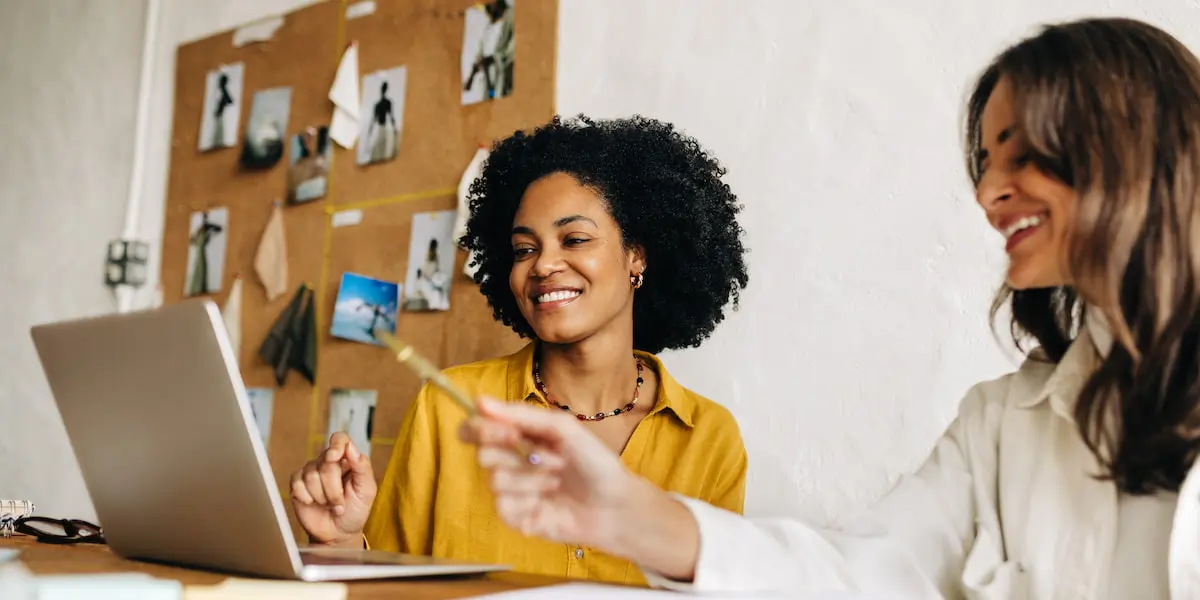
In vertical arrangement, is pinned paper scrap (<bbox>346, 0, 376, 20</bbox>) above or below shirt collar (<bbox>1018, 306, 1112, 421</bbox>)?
above

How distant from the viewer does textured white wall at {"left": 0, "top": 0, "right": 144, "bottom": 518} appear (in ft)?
10.4

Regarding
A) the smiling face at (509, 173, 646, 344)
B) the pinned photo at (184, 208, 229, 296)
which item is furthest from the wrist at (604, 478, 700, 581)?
the pinned photo at (184, 208, 229, 296)

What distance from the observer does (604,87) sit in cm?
214

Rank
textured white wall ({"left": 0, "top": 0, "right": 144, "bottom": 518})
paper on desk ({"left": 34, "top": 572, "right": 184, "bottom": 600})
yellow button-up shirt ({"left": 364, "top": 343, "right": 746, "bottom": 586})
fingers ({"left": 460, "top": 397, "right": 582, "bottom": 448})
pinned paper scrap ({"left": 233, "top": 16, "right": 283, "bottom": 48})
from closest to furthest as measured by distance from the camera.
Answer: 1. paper on desk ({"left": 34, "top": 572, "right": 184, "bottom": 600})
2. fingers ({"left": 460, "top": 397, "right": 582, "bottom": 448})
3. yellow button-up shirt ({"left": 364, "top": 343, "right": 746, "bottom": 586})
4. pinned paper scrap ({"left": 233, "top": 16, "right": 283, "bottom": 48})
5. textured white wall ({"left": 0, "top": 0, "right": 144, "bottom": 518})

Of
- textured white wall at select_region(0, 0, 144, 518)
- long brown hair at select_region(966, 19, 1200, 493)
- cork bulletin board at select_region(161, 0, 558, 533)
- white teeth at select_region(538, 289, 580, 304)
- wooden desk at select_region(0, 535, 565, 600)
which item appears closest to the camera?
wooden desk at select_region(0, 535, 565, 600)

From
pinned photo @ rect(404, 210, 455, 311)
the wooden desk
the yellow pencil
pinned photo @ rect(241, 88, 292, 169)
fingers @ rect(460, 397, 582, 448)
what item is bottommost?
the wooden desk

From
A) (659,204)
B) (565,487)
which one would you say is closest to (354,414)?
(659,204)

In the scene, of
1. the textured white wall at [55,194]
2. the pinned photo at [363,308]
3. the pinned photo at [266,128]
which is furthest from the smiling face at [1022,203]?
the textured white wall at [55,194]

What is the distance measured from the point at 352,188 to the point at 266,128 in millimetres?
454

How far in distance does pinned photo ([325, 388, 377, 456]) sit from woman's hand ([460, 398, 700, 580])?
1.75m

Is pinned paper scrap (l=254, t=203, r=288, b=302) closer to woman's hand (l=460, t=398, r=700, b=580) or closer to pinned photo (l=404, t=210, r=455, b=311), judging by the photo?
pinned photo (l=404, t=210, r=455, b=311)

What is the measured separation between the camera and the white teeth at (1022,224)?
0.96m

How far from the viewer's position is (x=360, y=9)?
267 cm

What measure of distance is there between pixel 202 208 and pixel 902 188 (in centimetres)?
217
